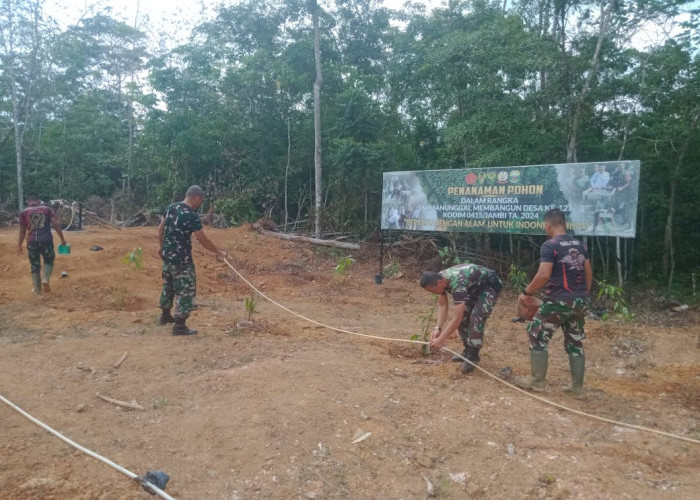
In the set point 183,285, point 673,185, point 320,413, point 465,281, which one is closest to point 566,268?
point 465,281

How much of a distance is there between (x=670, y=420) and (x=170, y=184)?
1763cm

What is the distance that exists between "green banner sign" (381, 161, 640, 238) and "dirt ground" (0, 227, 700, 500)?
82.0 inches

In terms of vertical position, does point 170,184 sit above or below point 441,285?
above

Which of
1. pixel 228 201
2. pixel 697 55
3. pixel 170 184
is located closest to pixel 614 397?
pixel 697 55

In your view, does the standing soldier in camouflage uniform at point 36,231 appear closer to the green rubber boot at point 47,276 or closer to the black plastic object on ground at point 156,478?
the green rubber boot at point 47,276

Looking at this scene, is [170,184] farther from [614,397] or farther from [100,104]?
[614,397]

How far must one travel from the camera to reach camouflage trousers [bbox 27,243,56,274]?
7408 mm

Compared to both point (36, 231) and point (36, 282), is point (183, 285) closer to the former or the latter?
point (36, 231)

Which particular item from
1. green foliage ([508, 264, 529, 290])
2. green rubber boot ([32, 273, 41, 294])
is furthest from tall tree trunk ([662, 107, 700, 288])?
green rubber boot ([32, 273, 41, 294])

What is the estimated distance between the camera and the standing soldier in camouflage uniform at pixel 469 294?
441cm

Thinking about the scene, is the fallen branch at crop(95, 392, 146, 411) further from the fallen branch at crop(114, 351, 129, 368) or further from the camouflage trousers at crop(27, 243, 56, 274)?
the camouflage trousers at crop(27, 243, 56, 274)

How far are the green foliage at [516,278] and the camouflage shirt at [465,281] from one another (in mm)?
4574

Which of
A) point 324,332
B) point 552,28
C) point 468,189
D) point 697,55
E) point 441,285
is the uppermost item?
point 552,28

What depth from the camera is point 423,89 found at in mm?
13781
